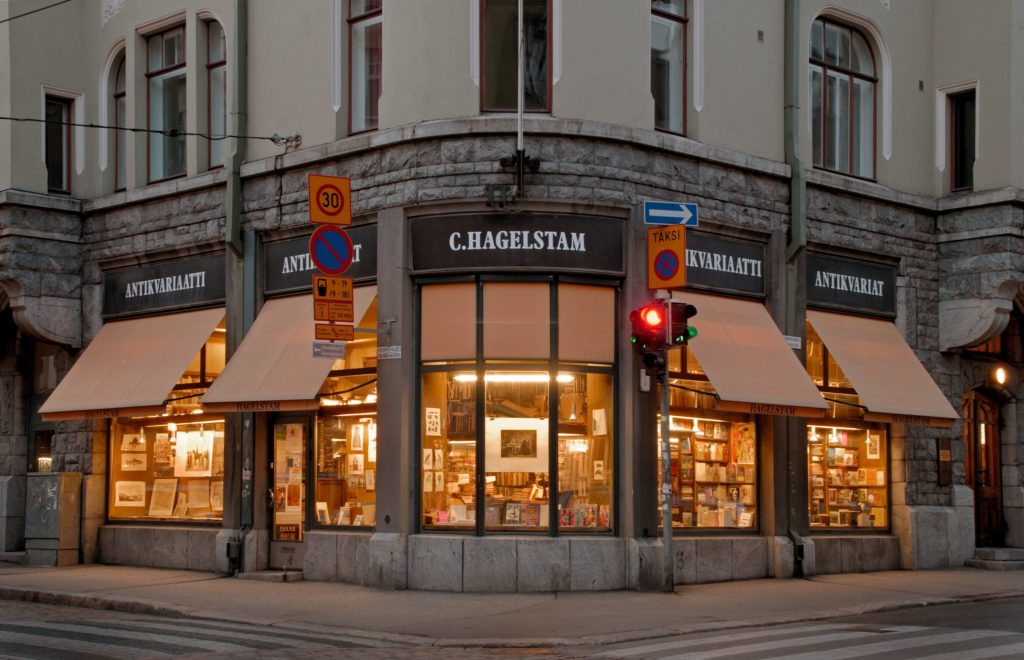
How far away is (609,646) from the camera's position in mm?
13602

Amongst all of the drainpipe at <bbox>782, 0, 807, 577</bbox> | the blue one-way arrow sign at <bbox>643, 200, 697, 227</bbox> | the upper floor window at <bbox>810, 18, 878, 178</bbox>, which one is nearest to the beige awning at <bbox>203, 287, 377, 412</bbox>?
the blue one-way arrow sign at <bbox>643, 200, 697, 227</bbox>

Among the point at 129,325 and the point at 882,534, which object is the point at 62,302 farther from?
the point at 882,534

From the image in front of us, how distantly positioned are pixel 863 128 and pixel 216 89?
10375 mm

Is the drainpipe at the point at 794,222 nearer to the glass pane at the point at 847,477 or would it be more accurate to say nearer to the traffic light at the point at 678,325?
the glass pane at the point at 847,477

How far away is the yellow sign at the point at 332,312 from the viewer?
59.6 ft

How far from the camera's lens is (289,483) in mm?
20766

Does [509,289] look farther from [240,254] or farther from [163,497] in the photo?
[163,497]

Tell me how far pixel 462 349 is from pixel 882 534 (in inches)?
318

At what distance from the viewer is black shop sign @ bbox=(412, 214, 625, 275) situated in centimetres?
1866

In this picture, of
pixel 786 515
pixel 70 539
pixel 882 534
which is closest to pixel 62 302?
pixel 70 539

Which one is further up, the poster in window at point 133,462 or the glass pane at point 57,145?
the glass pane at point 57,145

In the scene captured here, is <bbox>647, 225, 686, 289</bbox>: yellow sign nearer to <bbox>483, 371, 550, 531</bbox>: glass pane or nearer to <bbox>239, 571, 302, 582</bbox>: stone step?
<bbox>483, 371, 550, 531</bbox>: glass pane

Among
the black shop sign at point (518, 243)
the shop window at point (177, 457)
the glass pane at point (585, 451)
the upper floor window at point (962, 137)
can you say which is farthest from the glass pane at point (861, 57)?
the shop window at point (177, 457)

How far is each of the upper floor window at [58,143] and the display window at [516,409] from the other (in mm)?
8371
